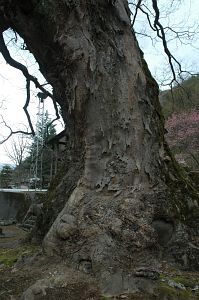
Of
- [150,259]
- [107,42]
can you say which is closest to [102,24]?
[107,42]

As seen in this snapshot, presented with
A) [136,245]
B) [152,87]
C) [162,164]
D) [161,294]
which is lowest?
[161,294]

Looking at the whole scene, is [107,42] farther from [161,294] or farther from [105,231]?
[161,294]

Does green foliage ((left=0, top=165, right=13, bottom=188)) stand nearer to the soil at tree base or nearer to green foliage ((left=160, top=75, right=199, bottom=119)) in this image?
green foliage ((left=160, top=75, right=199, bottom=119))

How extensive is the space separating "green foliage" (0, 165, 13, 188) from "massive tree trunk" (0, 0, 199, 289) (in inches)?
1192

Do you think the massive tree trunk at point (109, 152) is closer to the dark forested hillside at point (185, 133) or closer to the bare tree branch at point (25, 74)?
the bare tree branch at point (25, 74)

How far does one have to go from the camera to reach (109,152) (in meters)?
3.63

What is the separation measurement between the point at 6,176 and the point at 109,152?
110 feet

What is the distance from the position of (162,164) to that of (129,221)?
2.54ft

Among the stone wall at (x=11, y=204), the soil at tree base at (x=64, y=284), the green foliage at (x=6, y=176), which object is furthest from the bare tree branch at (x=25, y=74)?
the green foliage at (x=6, y=176)

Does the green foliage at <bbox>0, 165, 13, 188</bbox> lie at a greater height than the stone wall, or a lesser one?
greater

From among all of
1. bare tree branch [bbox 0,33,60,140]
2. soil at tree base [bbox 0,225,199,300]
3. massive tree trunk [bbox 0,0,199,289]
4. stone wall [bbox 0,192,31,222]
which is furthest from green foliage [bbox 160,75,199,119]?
stone wall [bbox 0,192,31,222]

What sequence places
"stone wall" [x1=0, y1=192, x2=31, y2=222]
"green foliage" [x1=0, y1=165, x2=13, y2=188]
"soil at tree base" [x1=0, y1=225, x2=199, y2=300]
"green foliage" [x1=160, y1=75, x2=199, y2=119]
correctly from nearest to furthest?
1. "soil at tree base" [x1=0, y1=225, x2=199, y2=300]
2. "green foliage" [x1=160, y1=75, x2=199, y2=119]
3. "stone wall" [x1=0, y1=192, x2=31, y2=222]
4. "green foliage" [x1=0, y1=165, x2=13, y2=188]

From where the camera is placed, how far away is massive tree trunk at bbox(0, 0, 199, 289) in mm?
3258

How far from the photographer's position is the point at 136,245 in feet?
10.5
